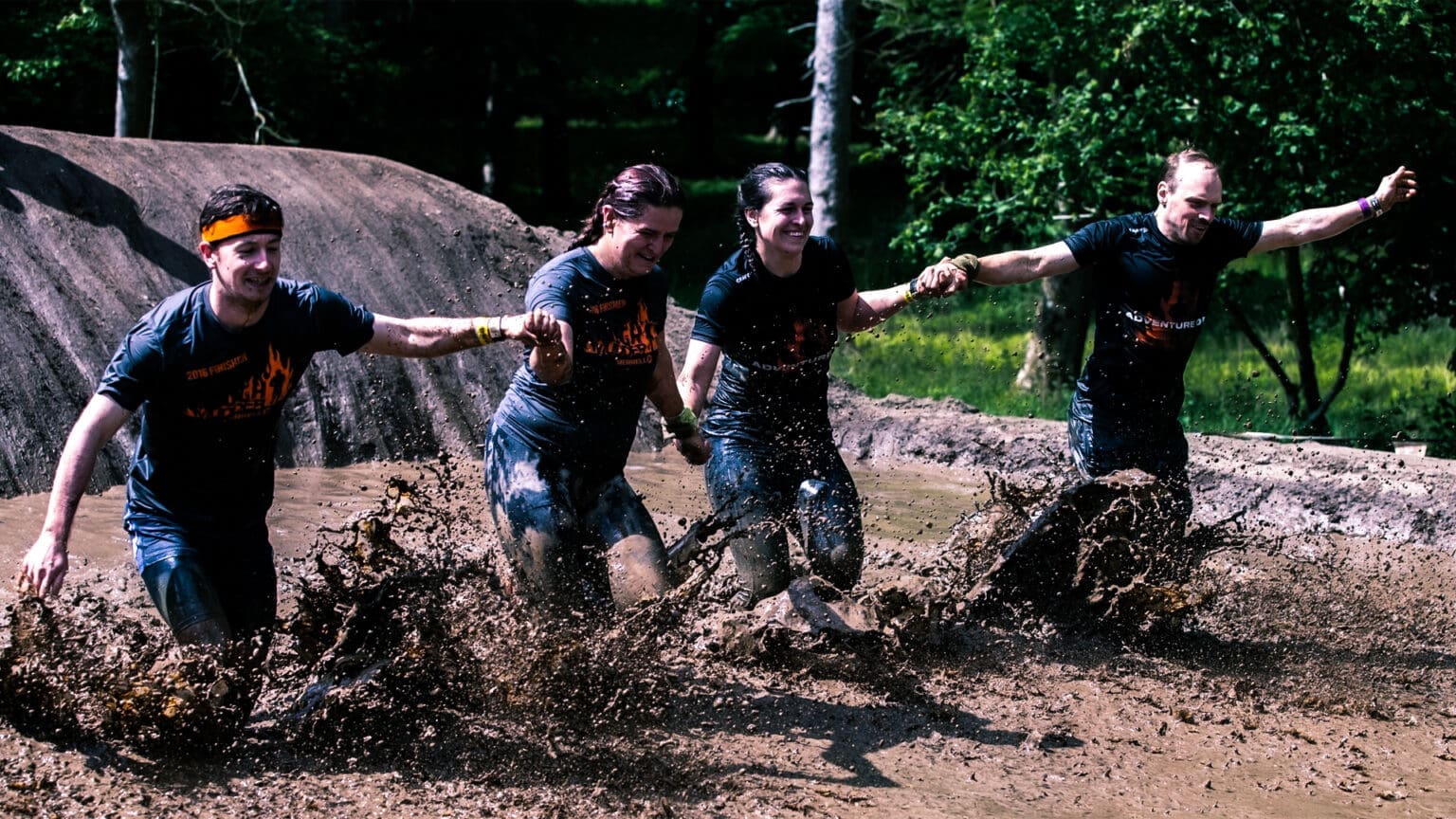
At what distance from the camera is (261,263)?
450 centimetres

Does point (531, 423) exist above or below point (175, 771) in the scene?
above

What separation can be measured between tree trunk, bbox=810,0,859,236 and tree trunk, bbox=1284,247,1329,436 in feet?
15.4

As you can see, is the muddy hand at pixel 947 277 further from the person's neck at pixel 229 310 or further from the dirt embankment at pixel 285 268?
the dirt embankment at pixel 285 268

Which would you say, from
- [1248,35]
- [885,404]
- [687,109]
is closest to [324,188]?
[885,404]

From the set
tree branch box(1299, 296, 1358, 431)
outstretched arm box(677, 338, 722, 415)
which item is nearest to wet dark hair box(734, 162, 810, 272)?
outstretched arm box(677, 338, 722, 415)

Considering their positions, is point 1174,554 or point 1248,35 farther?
point 1248,35

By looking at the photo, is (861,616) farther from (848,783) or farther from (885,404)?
(885,404)

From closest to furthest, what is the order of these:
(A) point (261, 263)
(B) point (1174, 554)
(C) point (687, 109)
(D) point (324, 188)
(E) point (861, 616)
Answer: (A) point (261, 263)
(E) point (861, 616)
(B) point (1174, 554)
(D) point (324, 188)
(C) point (687, 109)

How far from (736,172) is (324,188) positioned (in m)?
19.9

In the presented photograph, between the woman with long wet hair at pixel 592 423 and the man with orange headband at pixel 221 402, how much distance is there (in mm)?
319

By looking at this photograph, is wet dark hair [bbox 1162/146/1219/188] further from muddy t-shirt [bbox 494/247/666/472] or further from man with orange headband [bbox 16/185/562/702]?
man with orange headband [bbox 16/185/562/702]

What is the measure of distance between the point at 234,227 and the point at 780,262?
2070mm

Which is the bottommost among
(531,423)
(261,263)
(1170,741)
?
(1170,741)

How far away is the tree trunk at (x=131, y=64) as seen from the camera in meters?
Answer: 14.5
